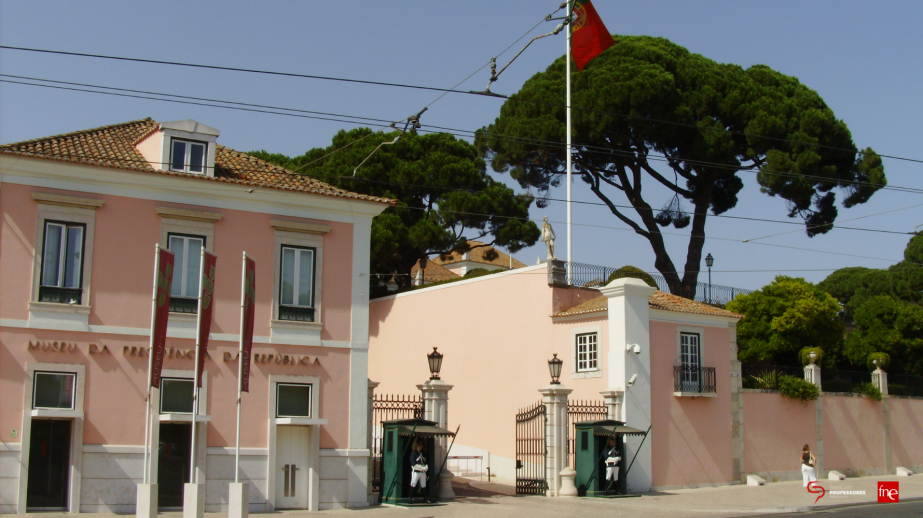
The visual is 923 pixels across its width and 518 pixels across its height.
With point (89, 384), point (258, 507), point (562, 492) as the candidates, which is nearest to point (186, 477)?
point (258, 507)

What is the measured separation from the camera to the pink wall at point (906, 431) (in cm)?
3017

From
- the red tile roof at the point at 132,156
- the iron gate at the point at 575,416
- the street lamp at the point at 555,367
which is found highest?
the red tile roof at the point at 132,156

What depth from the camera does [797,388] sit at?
26.9m

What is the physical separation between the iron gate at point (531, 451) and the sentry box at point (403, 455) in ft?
9.92

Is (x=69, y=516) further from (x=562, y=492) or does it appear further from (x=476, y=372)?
(x=476, y=372)

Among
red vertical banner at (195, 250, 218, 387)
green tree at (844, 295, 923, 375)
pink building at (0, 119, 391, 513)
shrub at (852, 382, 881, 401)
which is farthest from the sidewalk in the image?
green tree at (844, 295, 923, 375)

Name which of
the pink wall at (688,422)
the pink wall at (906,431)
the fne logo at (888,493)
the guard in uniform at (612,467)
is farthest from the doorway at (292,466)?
A: the pink wall at (906,431)

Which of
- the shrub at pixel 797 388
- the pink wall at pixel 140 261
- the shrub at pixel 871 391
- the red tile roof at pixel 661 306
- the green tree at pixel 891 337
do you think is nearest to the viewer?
the pink wall at pixel 140 261

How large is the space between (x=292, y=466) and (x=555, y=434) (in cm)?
635

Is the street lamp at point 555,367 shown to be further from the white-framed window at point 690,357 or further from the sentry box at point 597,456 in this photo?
the white-framed window at point 690,357

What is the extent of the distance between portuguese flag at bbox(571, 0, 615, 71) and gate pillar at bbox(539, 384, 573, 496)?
11951mm

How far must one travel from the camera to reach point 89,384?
1697cm

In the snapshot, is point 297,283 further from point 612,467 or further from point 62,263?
point 612,467

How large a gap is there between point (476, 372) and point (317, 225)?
9238 mm
